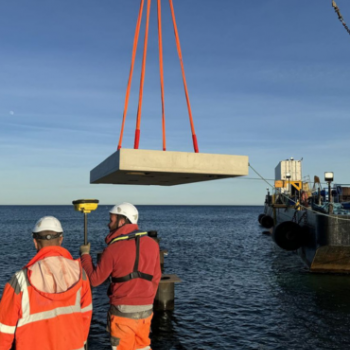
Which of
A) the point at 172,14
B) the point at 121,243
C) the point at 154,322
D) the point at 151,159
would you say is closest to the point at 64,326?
the point at 121,243

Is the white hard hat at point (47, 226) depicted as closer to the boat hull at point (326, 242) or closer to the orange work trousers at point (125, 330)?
the orange work trousers at point (125, 330)

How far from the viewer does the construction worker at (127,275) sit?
466 cm

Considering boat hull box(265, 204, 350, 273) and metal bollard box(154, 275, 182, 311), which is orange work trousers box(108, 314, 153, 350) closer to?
metal bollard box(154, 275, 182, 311)

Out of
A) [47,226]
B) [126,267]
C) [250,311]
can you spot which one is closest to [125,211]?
[126,267]

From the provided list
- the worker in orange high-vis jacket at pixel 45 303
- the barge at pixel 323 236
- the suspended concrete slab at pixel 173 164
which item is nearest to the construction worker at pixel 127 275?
the worker in orange high-vis jacket at pixel 45 303

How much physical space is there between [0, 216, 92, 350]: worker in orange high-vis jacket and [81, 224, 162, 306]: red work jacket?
107 centimetres

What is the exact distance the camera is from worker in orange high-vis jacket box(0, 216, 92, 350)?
10.4 feet

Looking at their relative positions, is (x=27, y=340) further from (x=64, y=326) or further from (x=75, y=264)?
(x=75, y=264)

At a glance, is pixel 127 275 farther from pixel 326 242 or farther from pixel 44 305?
pixel 326 242

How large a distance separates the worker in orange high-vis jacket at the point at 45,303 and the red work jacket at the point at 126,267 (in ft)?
3.52

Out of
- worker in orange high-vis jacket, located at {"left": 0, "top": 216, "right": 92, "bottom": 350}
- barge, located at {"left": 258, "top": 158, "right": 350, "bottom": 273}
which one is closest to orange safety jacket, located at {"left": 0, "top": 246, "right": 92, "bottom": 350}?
worker in orange high-vis jacket, located at {"left": 0, "top": 216, "right": 92, "bottom": 350}

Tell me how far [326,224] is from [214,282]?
22.8ft

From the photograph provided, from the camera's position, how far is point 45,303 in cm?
325

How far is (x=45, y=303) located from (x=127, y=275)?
5.17ft
